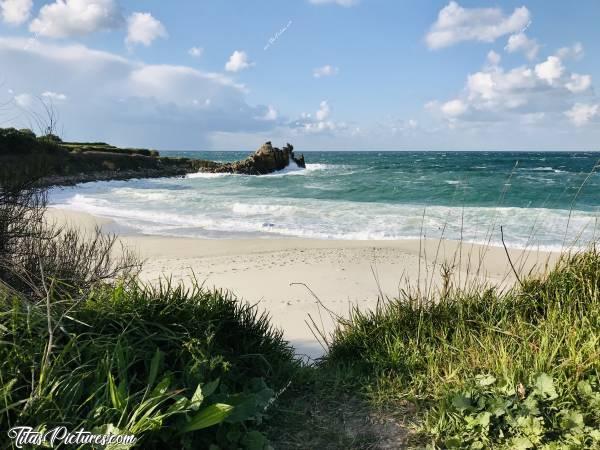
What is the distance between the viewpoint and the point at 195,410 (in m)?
2.34

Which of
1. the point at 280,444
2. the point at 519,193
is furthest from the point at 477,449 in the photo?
the point at 519,193

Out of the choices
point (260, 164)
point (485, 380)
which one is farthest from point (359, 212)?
point (260, 164)

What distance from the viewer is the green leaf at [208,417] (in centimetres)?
226

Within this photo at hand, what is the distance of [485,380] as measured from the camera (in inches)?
114

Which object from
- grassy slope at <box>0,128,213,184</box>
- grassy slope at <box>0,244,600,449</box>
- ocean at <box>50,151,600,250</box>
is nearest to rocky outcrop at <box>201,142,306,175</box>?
grassy slope at <box>0,128,213,184</box>

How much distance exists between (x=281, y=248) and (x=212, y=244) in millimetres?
2013

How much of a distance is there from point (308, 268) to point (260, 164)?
120 feet

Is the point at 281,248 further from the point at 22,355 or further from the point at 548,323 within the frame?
the point at 22,355

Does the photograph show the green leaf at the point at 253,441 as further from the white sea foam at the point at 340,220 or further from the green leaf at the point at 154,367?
the white sea foam at the point at 340,220

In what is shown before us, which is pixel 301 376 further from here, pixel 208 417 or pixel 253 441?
pixel 208 417

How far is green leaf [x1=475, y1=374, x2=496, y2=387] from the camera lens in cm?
287

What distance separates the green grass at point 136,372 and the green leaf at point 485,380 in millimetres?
1342

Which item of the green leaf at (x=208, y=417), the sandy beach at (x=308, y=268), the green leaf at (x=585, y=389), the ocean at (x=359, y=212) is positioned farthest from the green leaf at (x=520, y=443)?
the ocean at (x=359, y=212)

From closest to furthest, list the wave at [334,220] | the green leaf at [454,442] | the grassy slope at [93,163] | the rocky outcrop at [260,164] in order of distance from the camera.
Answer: the green leaf at [454,442] → the wave at [334,220] → the grassy slope at [93,163] → the rocky outcrop at [260,164]
